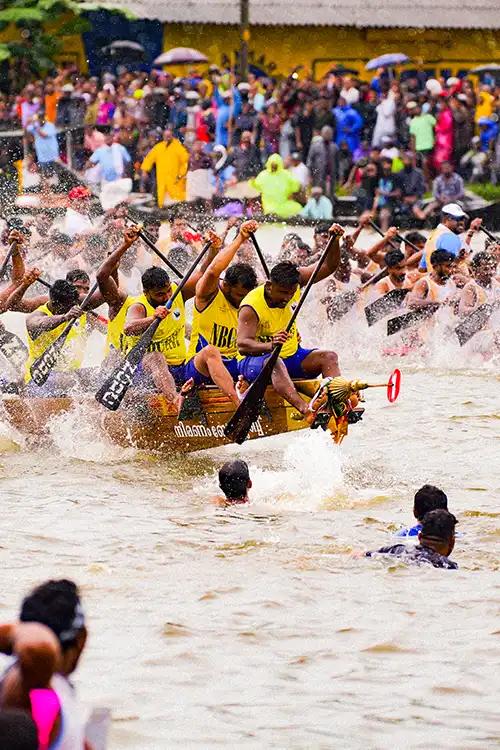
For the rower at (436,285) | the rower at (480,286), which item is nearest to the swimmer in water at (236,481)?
the rower at (480,286)

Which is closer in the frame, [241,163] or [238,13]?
[241,163]

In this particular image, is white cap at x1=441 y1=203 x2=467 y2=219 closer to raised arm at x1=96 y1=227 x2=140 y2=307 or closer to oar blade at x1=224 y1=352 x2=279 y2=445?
raised arm at x1=96 y1=227 x2=140 y2=307

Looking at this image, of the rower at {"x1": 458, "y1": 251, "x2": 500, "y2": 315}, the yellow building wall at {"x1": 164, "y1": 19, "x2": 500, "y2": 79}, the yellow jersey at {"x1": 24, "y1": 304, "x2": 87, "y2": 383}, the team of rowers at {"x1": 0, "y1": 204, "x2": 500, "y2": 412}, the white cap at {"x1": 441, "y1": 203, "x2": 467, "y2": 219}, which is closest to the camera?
the team of rowers at {"x1": 0, "y1": 204, "x2": 500, "y2": 412}

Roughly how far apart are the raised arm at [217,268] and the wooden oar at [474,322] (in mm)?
4716

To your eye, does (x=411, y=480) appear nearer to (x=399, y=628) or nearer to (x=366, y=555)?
(x=366, y=555)

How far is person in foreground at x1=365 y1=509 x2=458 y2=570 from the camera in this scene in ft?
23.2

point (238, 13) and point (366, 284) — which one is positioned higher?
point (238, 13)

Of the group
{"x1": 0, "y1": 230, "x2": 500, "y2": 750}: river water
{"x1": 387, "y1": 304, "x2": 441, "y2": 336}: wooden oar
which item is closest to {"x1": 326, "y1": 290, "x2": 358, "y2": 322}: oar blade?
{"x1": 387, "y1": 304, "x2": 441, "y2": 336}: wooden oar

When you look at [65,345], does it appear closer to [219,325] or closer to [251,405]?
[219,325]

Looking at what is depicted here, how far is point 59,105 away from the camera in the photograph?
78.0 ft

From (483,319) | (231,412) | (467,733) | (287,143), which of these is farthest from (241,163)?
(467,733)

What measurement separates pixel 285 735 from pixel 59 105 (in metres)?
19.1

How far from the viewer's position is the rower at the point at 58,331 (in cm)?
1055

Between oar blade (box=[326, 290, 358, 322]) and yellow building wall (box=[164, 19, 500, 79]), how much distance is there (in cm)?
1289
